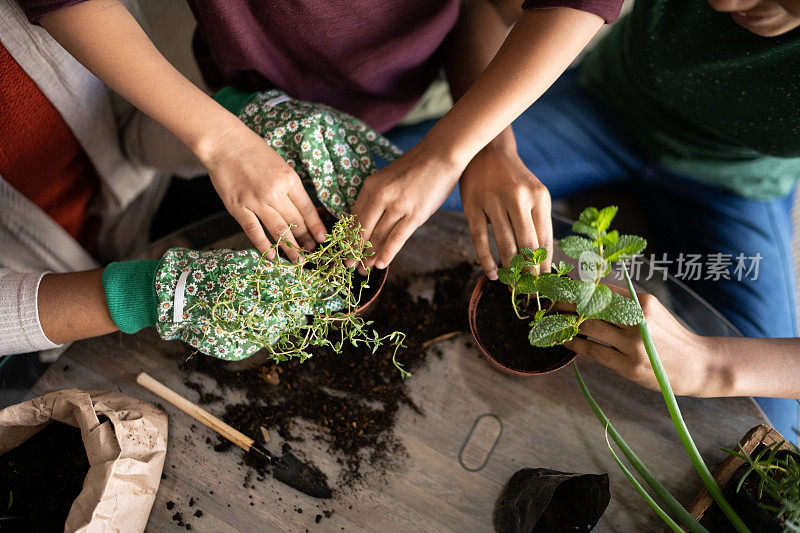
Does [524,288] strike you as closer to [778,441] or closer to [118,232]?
[778,441]

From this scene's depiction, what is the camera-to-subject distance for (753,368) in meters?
0.85

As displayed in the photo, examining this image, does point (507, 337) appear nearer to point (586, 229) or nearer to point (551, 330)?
point (551, 330)

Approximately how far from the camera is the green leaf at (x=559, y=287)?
2.14 feet

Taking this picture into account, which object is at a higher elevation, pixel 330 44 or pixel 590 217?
pixel 330 44

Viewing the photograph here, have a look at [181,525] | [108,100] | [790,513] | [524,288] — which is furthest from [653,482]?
[108,100]

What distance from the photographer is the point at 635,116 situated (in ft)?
4.29

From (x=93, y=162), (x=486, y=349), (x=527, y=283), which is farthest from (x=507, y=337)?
(x=93, y=162)

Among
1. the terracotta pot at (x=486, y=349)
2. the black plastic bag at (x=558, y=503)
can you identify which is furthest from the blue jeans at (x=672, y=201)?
the black plastic bag at (x=558, y=503)

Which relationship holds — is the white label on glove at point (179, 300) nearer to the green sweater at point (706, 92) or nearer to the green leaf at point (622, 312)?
the green leaf at point (622, 312)

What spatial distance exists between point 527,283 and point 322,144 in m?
0.49

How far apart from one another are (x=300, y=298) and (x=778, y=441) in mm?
874

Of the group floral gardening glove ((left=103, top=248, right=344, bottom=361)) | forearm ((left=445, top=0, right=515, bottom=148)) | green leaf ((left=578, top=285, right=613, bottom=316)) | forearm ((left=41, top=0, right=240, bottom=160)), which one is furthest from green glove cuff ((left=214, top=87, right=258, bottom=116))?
green leaf ((left=578, top=285, right=613, bottom=316))

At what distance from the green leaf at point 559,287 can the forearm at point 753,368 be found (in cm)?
41

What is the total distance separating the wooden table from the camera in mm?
833
